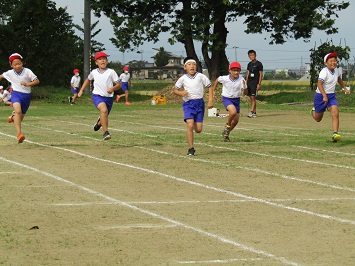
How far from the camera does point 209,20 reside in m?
49.3

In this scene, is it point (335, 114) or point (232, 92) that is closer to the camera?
point (335, 114)

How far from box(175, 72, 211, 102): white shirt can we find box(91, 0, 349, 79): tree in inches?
1194

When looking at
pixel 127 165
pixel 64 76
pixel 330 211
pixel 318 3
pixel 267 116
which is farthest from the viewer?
pixel 64 76

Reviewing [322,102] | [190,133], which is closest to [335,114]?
[322,102]

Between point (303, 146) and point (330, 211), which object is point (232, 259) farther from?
point (303, 146)

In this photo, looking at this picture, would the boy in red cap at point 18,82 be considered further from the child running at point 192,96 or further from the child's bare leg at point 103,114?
the child running at point 192,96

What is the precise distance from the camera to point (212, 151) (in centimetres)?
1872

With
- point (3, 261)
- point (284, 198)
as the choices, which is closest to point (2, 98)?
point (284, 198)

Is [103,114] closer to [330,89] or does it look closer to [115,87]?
[115,87]

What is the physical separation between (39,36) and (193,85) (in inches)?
1807

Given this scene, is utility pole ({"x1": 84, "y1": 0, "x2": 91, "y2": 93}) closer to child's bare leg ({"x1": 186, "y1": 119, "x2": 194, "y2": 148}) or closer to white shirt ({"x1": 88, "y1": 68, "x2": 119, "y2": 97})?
white shirt ({"x1": 88, "y1": 68, "x2": 119, "y2": 97})

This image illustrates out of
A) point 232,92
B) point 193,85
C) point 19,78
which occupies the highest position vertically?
point 19,78

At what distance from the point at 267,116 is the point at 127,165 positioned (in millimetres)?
16114

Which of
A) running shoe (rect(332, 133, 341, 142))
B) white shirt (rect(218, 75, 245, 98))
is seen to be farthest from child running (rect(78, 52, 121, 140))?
running shoe (rect(332, 133, 341, 142))
